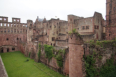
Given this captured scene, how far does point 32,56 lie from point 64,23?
47.3 feet

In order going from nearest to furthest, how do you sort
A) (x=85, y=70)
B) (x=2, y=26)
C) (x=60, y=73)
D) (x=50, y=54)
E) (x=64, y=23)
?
(x=85, y=70) → (x=60, y=73) → (x=50, y=54) → (x=64, y=23) → (x=2, y=26)

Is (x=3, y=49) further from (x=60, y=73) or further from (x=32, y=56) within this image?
(x=60, y=73)

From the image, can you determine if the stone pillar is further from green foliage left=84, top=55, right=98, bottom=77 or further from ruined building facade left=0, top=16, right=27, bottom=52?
ruined building facade left=0, top=16, right=27, bottom=52

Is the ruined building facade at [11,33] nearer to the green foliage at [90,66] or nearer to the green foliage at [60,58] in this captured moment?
the green foliage at [60,58]

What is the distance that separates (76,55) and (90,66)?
6.30 ft

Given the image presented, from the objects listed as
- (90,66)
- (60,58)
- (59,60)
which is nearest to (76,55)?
(90,66)

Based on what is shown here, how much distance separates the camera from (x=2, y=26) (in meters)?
37.9

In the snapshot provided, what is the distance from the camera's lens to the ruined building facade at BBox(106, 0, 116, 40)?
16800mm

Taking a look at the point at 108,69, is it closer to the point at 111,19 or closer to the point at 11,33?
the point at 111,19

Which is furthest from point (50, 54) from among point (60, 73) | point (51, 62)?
point (60, 73)

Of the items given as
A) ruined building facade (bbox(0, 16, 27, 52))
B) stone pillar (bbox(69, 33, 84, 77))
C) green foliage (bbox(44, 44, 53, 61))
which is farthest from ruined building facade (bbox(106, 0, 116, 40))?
ruined building facade (bbox(0, 16, 27, 52))

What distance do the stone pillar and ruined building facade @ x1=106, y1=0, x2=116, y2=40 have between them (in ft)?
30.7

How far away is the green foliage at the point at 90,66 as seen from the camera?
10417 mm

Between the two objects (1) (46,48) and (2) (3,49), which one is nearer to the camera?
(1) (46,48)
